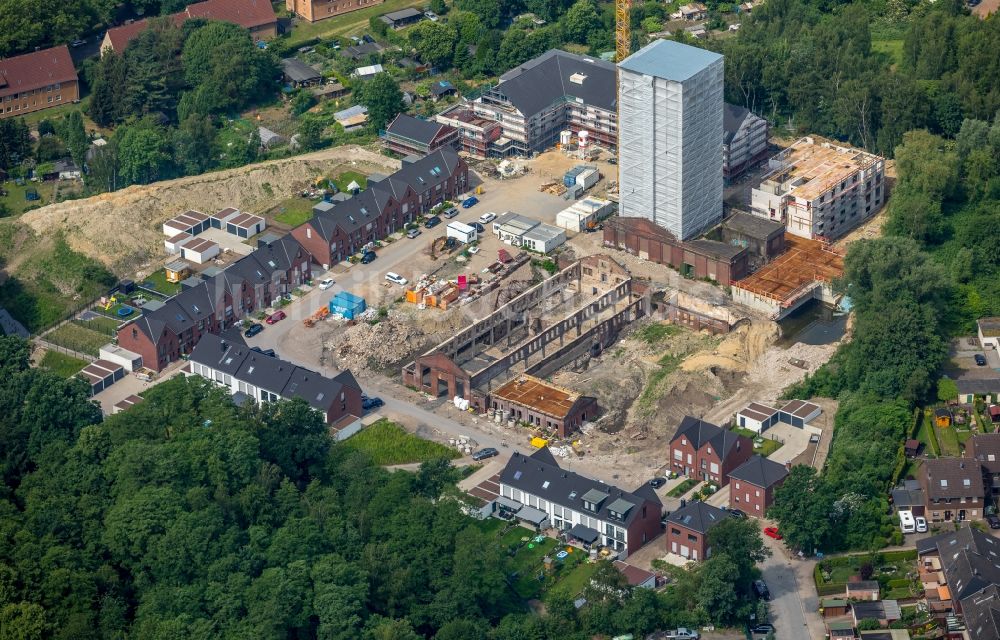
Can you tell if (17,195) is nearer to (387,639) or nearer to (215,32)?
(215,32)

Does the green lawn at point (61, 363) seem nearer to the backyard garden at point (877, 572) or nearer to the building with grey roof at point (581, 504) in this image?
the building with grey roof at point (581, 504)

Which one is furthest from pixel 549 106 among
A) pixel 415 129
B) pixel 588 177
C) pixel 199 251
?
pixel 199 251

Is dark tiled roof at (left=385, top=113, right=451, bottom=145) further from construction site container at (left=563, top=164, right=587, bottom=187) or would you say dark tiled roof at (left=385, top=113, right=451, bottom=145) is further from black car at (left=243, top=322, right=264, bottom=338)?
black car at (left=243, top=322, right=264, bottom=338)

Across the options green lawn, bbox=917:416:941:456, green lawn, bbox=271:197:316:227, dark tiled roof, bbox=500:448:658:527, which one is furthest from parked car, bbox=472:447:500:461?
green lawn, bbox=271:197:316:227

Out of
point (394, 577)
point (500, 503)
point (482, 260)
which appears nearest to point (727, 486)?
point (500, 503)

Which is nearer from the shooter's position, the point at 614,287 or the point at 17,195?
the point at 614,287
